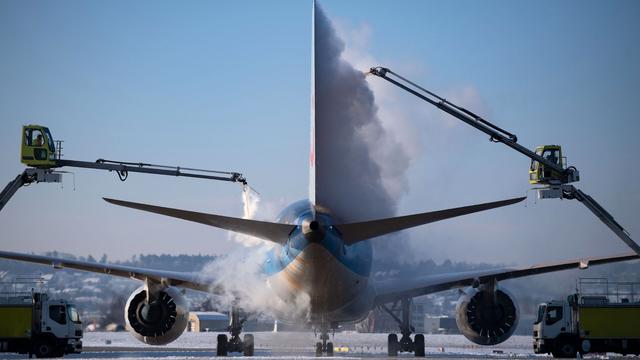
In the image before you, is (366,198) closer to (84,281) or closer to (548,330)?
(548,330)

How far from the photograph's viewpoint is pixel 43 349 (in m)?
43.7

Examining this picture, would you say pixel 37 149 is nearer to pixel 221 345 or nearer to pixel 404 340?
pixel 221 345

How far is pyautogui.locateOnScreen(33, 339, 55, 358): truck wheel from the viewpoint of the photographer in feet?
143

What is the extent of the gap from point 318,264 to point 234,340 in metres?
15.4

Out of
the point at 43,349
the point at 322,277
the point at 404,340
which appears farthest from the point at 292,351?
the point at 322,277

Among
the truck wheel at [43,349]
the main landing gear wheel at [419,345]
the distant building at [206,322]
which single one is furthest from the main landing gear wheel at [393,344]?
the distant building at [206,322]

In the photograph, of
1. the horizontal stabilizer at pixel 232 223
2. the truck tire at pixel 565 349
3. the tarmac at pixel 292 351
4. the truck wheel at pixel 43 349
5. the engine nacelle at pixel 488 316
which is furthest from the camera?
the engine nacelle at pixel 488 316

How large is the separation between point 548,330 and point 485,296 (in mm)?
4539

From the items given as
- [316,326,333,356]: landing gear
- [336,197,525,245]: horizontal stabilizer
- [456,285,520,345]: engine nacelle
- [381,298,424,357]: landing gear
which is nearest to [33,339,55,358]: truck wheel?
[316,326,333,356]: landing gear

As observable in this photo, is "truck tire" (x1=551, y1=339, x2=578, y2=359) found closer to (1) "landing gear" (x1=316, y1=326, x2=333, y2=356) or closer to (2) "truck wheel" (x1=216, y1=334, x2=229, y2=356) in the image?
(1) "landing gear" (x1=316, y1=326, x2=333, y2=356)

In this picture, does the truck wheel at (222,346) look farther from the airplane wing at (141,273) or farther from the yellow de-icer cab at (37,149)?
the yellow de-icer cab at (37,149)

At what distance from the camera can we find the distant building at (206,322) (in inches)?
4328

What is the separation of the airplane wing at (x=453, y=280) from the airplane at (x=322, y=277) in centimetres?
5

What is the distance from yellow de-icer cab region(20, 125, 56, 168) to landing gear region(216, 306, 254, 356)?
15.1 m
